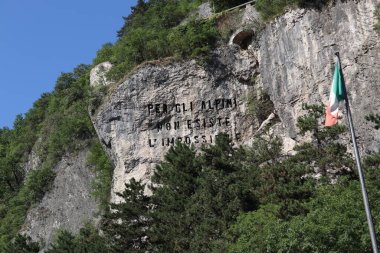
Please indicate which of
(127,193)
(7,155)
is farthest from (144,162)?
(7,155)

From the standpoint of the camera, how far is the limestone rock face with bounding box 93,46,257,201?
33219mm

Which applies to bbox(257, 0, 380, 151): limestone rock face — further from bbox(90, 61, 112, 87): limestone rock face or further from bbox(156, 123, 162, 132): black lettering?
bbox(90, 61, 112, 87): limestone rock face

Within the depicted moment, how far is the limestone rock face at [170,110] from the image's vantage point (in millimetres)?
33219

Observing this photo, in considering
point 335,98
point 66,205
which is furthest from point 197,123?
point 335,98

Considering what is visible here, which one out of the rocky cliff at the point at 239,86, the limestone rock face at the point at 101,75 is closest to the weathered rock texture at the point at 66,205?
the rocky cliff at the point at 239,86

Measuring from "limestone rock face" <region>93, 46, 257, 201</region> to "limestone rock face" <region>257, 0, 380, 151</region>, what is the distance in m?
2.26

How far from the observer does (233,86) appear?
34.0 meters

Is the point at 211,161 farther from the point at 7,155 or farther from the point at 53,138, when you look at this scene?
the point at 7,155

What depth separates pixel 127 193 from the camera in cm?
2795

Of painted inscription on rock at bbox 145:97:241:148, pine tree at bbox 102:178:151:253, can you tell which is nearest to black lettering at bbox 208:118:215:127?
painted inscription on rock at bbox 145:97:241:148

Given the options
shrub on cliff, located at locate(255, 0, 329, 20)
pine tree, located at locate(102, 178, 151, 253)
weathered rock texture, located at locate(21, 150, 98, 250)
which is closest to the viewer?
pine tree, located at locate(102, 178, 151, 253)

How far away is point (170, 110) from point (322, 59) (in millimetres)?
8795

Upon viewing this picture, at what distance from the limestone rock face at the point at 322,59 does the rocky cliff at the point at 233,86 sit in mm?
49

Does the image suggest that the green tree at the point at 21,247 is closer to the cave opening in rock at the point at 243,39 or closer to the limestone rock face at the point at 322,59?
the limestone rock face at the point at 322,59
